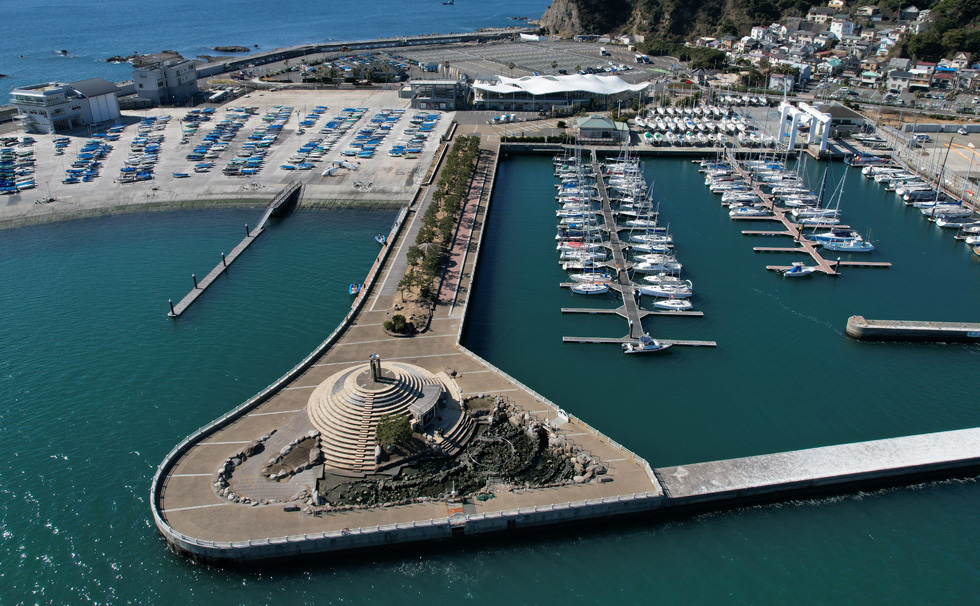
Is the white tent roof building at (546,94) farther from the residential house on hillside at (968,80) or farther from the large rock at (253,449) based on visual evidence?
the large rock at (253,449)

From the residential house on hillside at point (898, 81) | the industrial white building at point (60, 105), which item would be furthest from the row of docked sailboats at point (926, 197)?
the industrial white building at point (60, 105)

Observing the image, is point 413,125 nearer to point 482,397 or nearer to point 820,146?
point 820,146

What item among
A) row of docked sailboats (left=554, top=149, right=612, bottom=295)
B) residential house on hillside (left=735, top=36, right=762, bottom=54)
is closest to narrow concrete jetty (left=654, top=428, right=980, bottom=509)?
row of docked sailboats (left=554, top=149, right=612, bottom=295)

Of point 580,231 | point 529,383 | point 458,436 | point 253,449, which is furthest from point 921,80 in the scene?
point 253,449

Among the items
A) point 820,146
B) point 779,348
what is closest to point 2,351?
point 779,348

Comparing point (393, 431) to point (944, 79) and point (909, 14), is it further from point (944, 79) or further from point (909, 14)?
point (909, 14)
